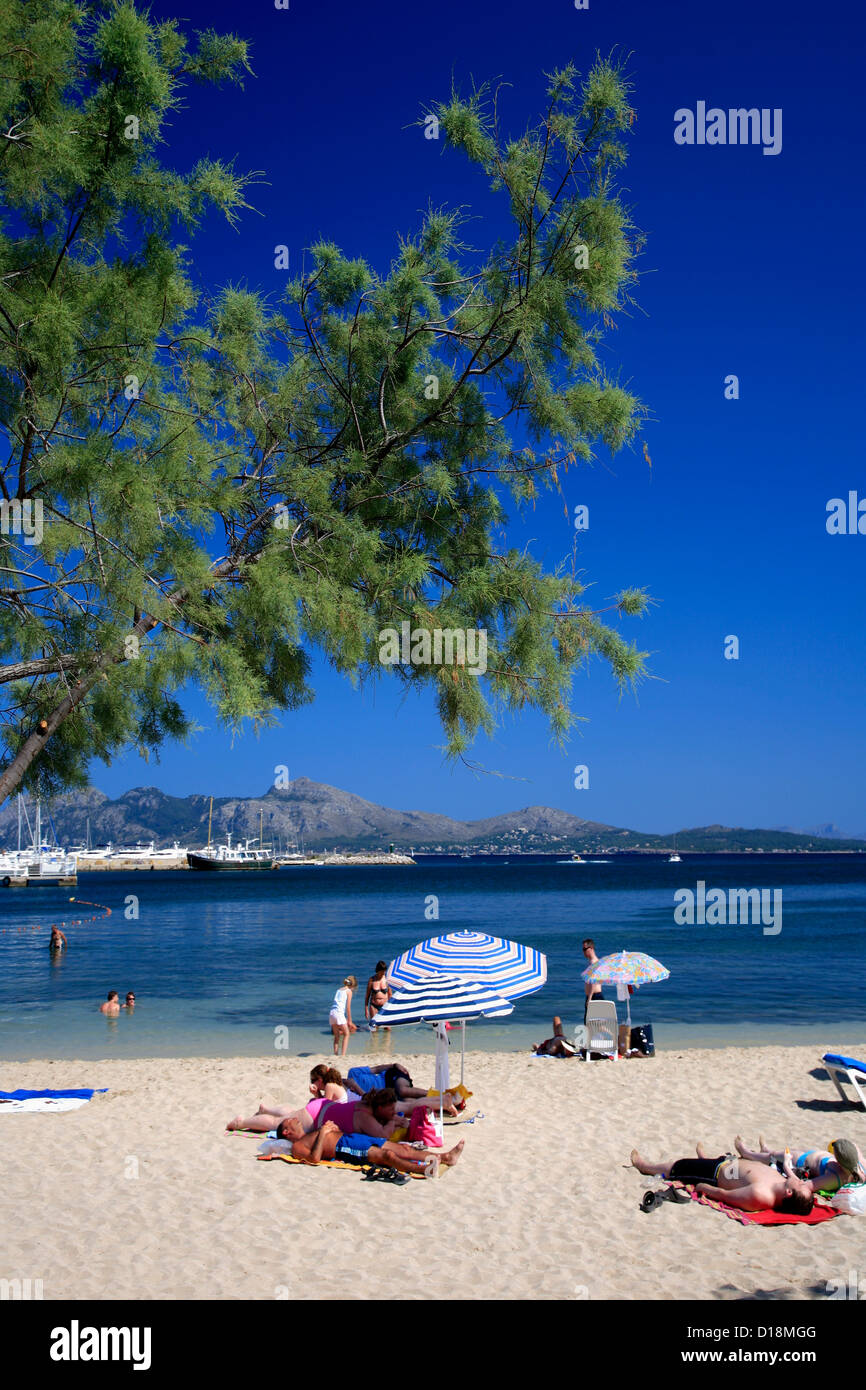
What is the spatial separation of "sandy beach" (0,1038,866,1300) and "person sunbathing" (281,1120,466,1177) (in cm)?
15

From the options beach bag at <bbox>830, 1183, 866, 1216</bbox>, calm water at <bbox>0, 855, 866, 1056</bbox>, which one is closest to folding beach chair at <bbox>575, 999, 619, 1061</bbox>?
calm water at <bbox>0, 855, 866, 1056</bbox>

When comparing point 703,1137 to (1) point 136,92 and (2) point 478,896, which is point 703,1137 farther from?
(2) point 478,896

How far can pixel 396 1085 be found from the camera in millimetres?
8758

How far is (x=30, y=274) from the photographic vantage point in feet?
16.3

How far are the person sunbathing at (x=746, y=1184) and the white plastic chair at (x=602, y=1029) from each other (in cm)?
571

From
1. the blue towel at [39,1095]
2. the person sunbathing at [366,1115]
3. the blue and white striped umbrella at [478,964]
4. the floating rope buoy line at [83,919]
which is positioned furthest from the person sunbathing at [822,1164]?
the floating rope buoy line at [83,919]

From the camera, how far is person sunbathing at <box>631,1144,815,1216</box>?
6.08m

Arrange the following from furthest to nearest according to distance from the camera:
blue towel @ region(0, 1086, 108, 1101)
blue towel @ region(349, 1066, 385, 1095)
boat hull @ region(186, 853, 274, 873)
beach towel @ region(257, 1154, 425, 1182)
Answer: boat hull @ region(186, 853, 274, 873), blue towel @ region(0, 1086, 108, 1101), blue towel @ region(349, 1066, 385, 1095), beach towel @ region(257, 1154, 425, 1182)

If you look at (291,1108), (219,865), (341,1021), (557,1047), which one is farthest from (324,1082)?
(219,865)

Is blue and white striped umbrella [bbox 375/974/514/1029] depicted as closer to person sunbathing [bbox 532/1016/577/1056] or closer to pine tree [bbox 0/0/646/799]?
pine tree [bbox 0/0/646/799]

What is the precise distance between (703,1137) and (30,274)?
834 centimetres

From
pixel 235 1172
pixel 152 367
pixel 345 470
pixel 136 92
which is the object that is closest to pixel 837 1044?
pixel 235 1172

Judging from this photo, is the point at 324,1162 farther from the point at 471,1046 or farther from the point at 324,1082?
the point at 471,1046

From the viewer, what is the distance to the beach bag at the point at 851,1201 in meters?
6.03
